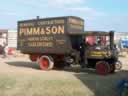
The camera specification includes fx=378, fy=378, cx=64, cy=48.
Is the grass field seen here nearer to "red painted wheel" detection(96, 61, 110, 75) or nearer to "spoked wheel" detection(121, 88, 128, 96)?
"spoked wheel" detection(121, 88, 128, 96)

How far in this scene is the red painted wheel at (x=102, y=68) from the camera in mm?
20109

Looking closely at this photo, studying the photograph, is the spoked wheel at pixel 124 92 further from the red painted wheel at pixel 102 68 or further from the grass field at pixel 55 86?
the red painted wheel at pixel 102 68

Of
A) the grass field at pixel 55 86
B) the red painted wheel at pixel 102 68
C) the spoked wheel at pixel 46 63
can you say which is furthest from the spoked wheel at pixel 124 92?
the spoked wheel at pixel 46 63

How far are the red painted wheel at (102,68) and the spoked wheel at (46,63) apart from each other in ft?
10.7

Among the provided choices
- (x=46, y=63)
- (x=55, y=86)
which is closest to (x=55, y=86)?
(x=55, y=86)

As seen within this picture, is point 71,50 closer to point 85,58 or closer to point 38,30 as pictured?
point 85,58

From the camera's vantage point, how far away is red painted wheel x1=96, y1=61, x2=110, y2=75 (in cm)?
2011

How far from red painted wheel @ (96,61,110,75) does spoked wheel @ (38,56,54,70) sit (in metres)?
3.26

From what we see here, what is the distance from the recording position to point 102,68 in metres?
20.3

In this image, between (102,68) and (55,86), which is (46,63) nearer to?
(102,68)

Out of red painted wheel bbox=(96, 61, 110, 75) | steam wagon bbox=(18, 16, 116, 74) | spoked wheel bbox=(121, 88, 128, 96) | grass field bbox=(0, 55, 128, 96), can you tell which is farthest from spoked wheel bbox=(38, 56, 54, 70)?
spoked wheel bbox=(121, 88, 128, 96)

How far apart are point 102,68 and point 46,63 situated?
3.93m

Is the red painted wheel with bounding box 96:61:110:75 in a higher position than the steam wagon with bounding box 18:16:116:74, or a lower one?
lower

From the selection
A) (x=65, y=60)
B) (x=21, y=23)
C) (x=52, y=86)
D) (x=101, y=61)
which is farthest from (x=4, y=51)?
(x=52, y=86)
